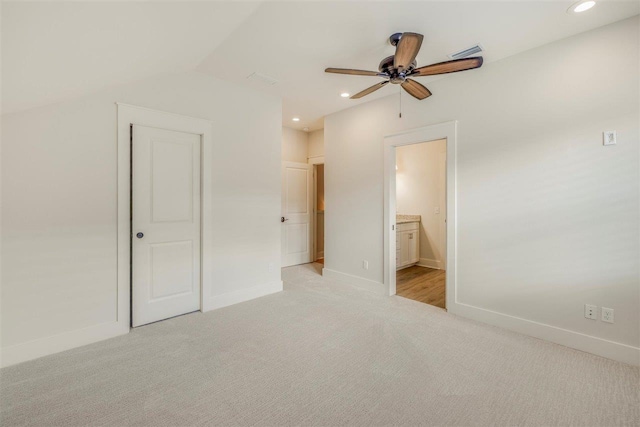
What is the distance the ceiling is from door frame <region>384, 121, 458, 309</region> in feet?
2.72

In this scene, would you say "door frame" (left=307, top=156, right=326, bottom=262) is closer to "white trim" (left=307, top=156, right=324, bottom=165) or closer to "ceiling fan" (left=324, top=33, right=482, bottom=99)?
"white trim" (left=307, top=156, right=324, bottom=165)

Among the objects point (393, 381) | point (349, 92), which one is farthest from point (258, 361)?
point (349, 92)

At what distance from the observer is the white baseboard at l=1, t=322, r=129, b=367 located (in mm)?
2143

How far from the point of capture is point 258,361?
221 cm

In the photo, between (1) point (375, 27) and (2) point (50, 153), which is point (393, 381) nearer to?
(1) point (375, 27)

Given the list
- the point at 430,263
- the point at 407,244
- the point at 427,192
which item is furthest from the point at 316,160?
the point at 430,263

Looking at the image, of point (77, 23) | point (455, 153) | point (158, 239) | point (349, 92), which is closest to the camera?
point (77, 23)

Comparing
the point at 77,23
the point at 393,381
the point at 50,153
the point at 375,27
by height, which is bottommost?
the point at 393,381

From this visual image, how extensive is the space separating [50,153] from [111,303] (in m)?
1.43

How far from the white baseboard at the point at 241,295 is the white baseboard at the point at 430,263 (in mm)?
3138

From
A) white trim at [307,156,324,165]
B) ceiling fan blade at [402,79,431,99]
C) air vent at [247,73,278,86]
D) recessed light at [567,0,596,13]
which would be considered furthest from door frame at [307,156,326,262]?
recessed light at [567,0,596,13]

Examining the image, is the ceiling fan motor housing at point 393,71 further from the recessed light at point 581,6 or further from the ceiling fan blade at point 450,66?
the recessed light at point 581,6

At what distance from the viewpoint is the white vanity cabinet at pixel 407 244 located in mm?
4996

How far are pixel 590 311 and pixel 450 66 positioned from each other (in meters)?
2.42
